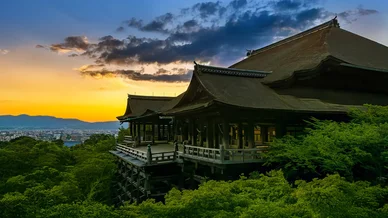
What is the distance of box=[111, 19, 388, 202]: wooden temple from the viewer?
15414 millimetres

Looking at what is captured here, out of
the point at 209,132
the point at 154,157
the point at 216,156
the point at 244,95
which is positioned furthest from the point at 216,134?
the point at 154,157

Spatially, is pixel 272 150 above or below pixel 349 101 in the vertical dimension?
below

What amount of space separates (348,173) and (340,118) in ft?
23.0

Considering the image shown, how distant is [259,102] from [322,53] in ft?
23.3

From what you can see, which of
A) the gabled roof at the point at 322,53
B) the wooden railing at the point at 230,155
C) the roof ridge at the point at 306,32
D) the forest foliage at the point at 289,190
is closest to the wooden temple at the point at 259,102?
the wooden railing at the point at 230,155

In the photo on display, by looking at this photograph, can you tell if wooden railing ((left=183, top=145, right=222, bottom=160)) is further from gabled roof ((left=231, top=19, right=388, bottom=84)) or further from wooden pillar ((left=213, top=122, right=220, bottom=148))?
gabled roof ((left=231, top=19, right=388, bottom=84))

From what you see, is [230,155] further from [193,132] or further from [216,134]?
[193,132]

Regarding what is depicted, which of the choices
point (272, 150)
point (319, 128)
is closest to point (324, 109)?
point (319, 128)

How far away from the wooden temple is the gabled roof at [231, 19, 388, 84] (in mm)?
103

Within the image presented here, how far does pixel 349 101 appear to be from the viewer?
1895cm

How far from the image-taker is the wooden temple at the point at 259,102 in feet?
50.6

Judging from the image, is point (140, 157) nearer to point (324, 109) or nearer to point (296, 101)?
point (296, 101)

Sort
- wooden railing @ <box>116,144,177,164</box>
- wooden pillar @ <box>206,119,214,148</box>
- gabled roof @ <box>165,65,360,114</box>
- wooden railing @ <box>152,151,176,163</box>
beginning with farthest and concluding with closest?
1. wooden railing @ <box>152,151,176,163</box>
2. wooden railing @ <box>116,144,177,164</box>
3. wooden pillar @ <box>206,119,214,148</box>
4. gabled roof @ <box>165,65,360,114</box>

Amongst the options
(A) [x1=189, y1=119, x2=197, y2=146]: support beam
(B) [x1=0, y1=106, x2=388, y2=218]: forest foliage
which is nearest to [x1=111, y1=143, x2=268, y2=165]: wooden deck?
(B) [x1=0, y1=106, x2=388, y2=218]: forest foliage
